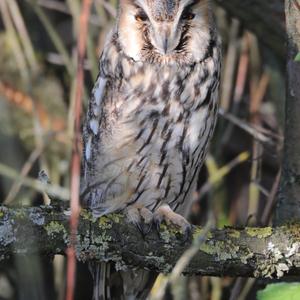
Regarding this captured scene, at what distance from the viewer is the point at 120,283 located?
2.34 meters

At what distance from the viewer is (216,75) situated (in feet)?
7.17

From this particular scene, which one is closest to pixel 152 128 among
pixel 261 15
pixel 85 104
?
pixel 261 15

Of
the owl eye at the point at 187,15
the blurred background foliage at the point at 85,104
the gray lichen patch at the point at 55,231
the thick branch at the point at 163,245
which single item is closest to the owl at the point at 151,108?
the owl eye at the point at 187,15

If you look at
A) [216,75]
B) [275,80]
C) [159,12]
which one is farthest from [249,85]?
[159,12]

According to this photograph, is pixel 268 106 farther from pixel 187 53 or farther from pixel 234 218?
pixel 187 53

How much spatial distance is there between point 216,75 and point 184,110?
14 cm

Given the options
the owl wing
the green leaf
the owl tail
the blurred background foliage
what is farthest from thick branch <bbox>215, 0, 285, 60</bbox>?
the green leaf

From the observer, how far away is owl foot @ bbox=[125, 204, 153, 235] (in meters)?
1.84

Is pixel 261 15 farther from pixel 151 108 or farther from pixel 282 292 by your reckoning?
pixel 282 292

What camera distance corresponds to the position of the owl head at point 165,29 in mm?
1982

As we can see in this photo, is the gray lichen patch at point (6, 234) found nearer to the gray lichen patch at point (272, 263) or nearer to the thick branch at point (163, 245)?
the thick branch at point (163, 245)

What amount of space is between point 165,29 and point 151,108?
24 centimetres

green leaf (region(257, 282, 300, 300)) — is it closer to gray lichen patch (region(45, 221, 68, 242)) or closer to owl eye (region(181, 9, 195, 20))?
gray lichen patch (region(45, 221, 68, 242))

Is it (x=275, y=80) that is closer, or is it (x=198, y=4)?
(x=198, y=4)
